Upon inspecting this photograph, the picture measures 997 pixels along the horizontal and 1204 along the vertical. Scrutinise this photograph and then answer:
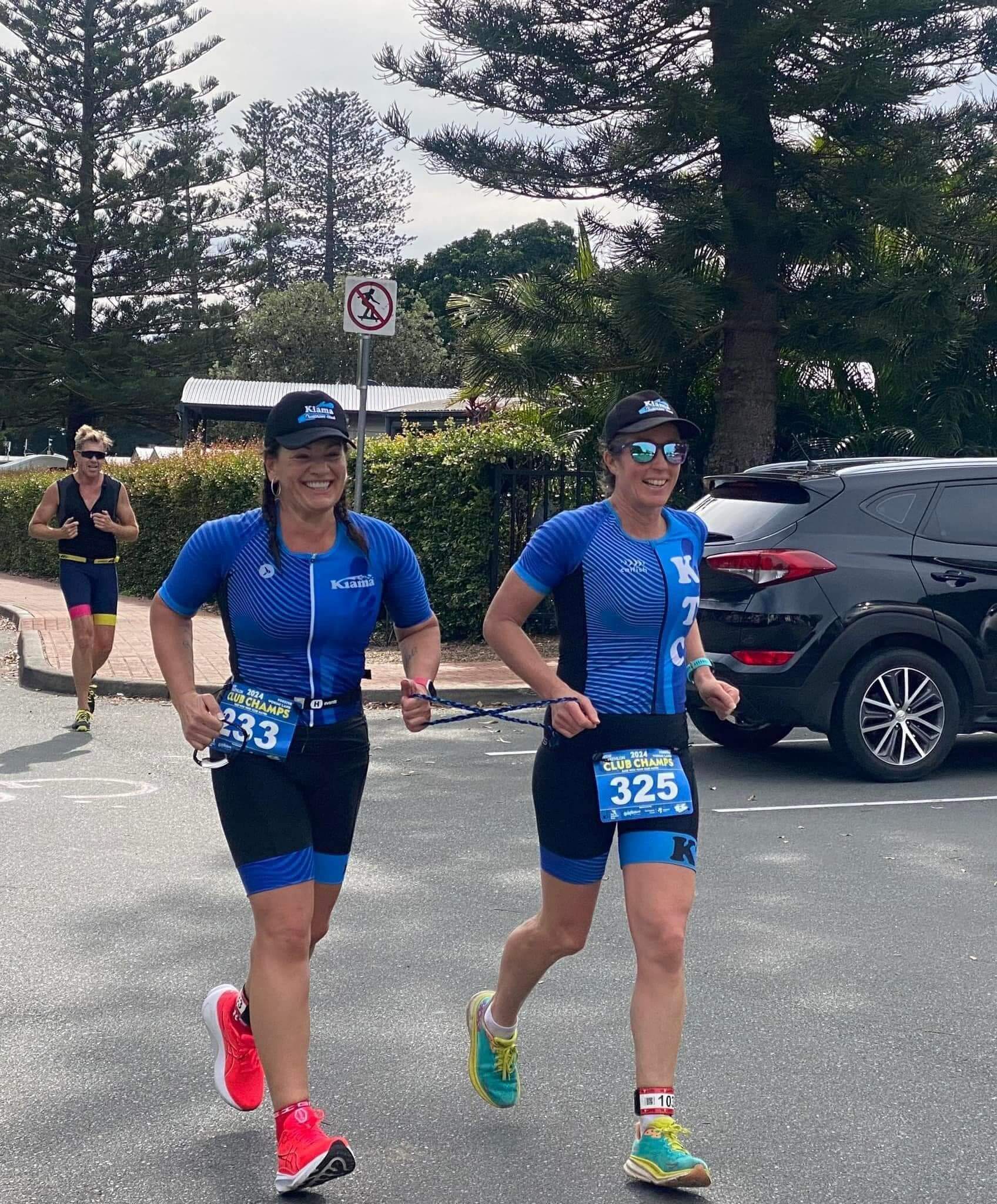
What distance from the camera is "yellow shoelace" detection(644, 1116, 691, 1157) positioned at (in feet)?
11.2

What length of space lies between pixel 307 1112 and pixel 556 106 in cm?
1330

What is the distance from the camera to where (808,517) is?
8.45 metres

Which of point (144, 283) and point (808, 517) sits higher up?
point (144, 283)

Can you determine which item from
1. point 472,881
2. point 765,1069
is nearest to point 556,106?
point 472,881

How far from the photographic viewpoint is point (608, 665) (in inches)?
153

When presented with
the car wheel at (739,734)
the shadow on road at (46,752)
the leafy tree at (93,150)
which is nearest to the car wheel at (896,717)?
the car wheel at (739,734)

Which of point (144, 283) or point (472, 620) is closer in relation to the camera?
point (472, 620)

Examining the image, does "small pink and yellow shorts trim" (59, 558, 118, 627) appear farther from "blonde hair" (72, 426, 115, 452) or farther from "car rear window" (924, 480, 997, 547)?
"car rear window" (924, 480, 997, 547)

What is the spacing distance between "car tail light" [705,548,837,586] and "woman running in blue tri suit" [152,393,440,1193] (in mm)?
4755

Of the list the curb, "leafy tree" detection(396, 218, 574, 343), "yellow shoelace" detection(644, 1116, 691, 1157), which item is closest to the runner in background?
the curb

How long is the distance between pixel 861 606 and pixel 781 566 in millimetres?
494

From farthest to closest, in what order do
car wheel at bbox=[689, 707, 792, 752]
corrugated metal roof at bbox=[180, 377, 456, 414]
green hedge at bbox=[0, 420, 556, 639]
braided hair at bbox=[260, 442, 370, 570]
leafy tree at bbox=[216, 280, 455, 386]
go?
leafy tree at bbox=[216, 280, 455, 386]
corrugated metal roof at bbox=[180, 377, 456, 414]
green hedge at bbox=[0, 420, 556, 639]
car wheel at bbox=[689, 707, 792, 752]
braided hair at bbox=[260, 442, 370, 570]

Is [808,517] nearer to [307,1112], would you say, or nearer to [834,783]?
[834,783]

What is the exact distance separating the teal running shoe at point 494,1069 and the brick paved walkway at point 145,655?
17.0 feet
